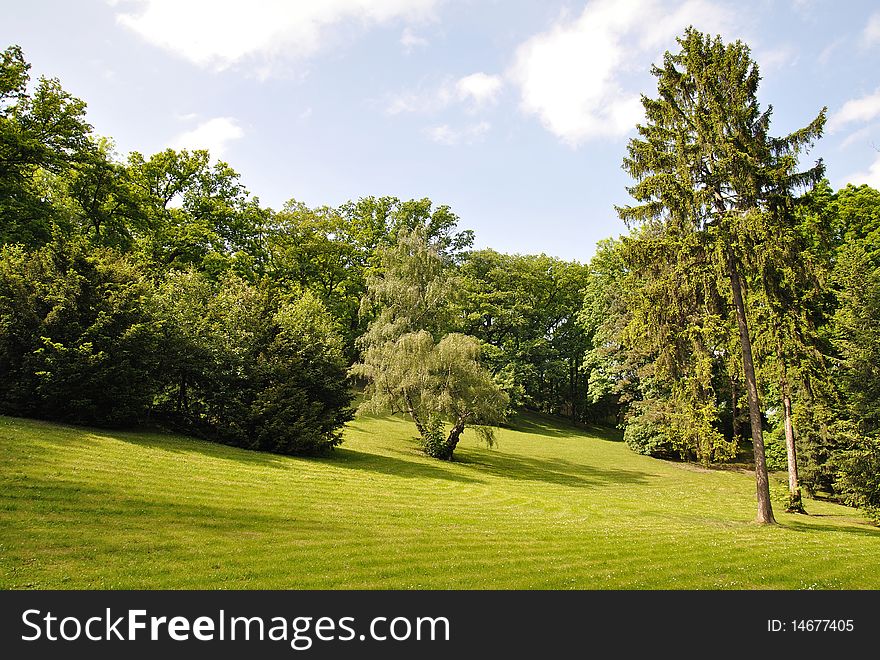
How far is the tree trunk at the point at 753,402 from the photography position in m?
15.2

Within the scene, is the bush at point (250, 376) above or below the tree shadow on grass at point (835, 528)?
above

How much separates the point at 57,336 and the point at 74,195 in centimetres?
1660

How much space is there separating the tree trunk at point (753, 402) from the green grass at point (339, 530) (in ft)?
2.63

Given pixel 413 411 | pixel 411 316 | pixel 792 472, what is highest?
pixel 411 316

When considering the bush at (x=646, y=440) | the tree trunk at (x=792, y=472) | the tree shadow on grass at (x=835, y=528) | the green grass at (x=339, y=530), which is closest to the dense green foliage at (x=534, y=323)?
the bush at (x=646, y=440)

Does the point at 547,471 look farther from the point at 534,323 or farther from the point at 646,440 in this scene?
the point at 534,323

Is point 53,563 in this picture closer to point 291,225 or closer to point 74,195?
point 74,195

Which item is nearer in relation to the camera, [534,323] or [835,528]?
[835,528]

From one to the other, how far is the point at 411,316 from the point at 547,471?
431 inches

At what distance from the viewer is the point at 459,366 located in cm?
2400

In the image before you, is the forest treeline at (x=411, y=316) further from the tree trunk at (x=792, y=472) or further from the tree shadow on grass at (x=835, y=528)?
the tree shadow on grass at (x=835, y=528)

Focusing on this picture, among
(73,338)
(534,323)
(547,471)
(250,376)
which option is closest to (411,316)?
(250,376)

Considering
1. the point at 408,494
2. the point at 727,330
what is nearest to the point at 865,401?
the point at 727,330

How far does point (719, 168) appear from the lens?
49.8ft
